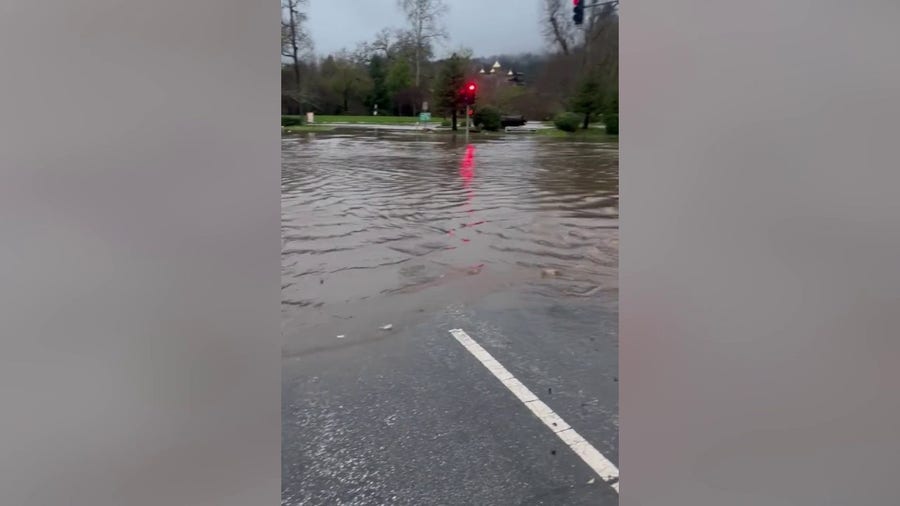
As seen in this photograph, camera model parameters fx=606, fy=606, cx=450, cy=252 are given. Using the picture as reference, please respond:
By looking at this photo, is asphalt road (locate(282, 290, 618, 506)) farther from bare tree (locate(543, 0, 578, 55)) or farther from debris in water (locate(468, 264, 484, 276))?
bare tree (locate(543, 0, 578, 55))

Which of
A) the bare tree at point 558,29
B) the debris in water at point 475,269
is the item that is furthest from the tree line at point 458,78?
the debris in water at point 475,269

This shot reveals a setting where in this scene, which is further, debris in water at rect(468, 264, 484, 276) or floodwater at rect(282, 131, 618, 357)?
debris in water at rect(468, 264, 484, 276)

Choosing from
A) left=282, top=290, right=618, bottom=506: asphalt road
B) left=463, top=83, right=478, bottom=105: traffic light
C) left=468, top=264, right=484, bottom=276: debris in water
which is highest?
left=463, top=83, right=478, bottom=105: traffic light

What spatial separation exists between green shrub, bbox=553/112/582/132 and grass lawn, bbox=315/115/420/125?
3.07 metres

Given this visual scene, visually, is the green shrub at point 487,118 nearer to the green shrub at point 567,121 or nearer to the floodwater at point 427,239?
the green shrub at point 567,121

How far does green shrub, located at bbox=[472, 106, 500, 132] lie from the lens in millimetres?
13672

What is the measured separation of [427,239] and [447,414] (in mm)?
2464
